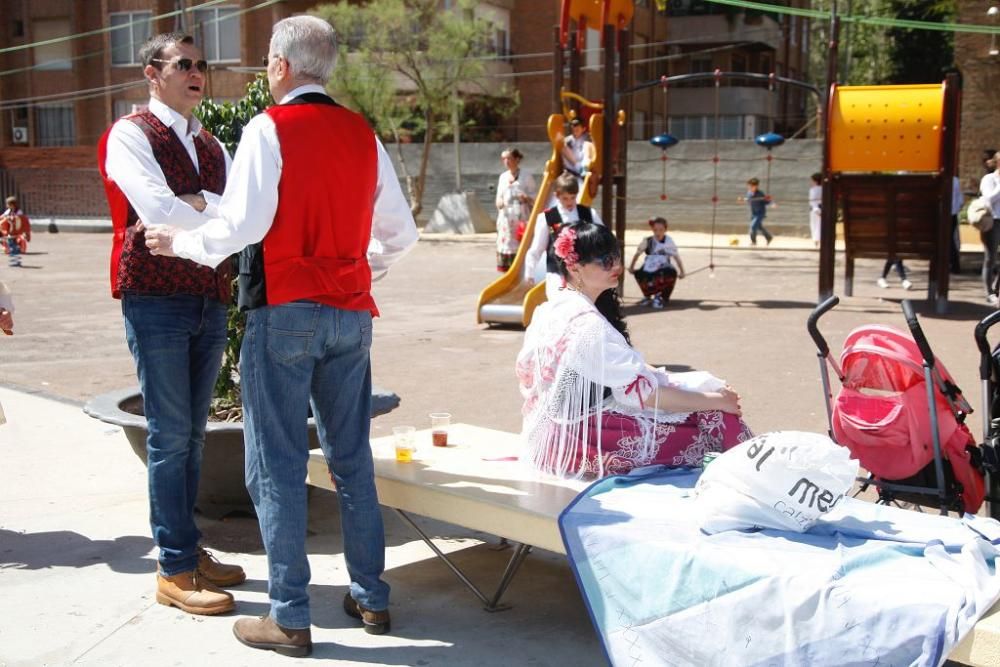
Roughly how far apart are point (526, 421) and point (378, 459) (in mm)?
672

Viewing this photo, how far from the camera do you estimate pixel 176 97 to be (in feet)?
14.0

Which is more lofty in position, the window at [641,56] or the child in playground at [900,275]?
the window at [641,56]

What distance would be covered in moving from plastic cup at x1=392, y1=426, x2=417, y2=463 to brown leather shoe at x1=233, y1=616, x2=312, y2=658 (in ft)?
3.07

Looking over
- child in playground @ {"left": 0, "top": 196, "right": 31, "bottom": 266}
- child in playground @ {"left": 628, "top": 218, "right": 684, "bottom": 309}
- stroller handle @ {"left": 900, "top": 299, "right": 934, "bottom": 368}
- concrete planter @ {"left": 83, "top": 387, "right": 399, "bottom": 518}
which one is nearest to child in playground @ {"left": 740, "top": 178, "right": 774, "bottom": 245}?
child in playground @ {"left": 628, "top": 218, "right": 684, "bottom": 309}

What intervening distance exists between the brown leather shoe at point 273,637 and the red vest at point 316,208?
3.67 ft

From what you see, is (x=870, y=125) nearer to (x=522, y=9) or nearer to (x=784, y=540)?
(x=784, y=540)

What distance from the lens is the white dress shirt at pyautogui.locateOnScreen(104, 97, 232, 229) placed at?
13.1 ft

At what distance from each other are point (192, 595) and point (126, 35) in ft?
137

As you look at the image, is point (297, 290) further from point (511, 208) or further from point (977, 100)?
point (977, 100)

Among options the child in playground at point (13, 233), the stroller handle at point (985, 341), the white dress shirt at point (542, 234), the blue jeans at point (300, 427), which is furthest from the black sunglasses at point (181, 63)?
the child in playground at point (13, 233)

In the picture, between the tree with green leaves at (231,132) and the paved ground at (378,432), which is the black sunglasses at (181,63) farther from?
the paved ground at (378,432)

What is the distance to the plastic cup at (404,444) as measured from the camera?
4684mm

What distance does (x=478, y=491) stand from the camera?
418 cm

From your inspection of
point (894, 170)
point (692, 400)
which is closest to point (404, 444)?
point (692, 400)
